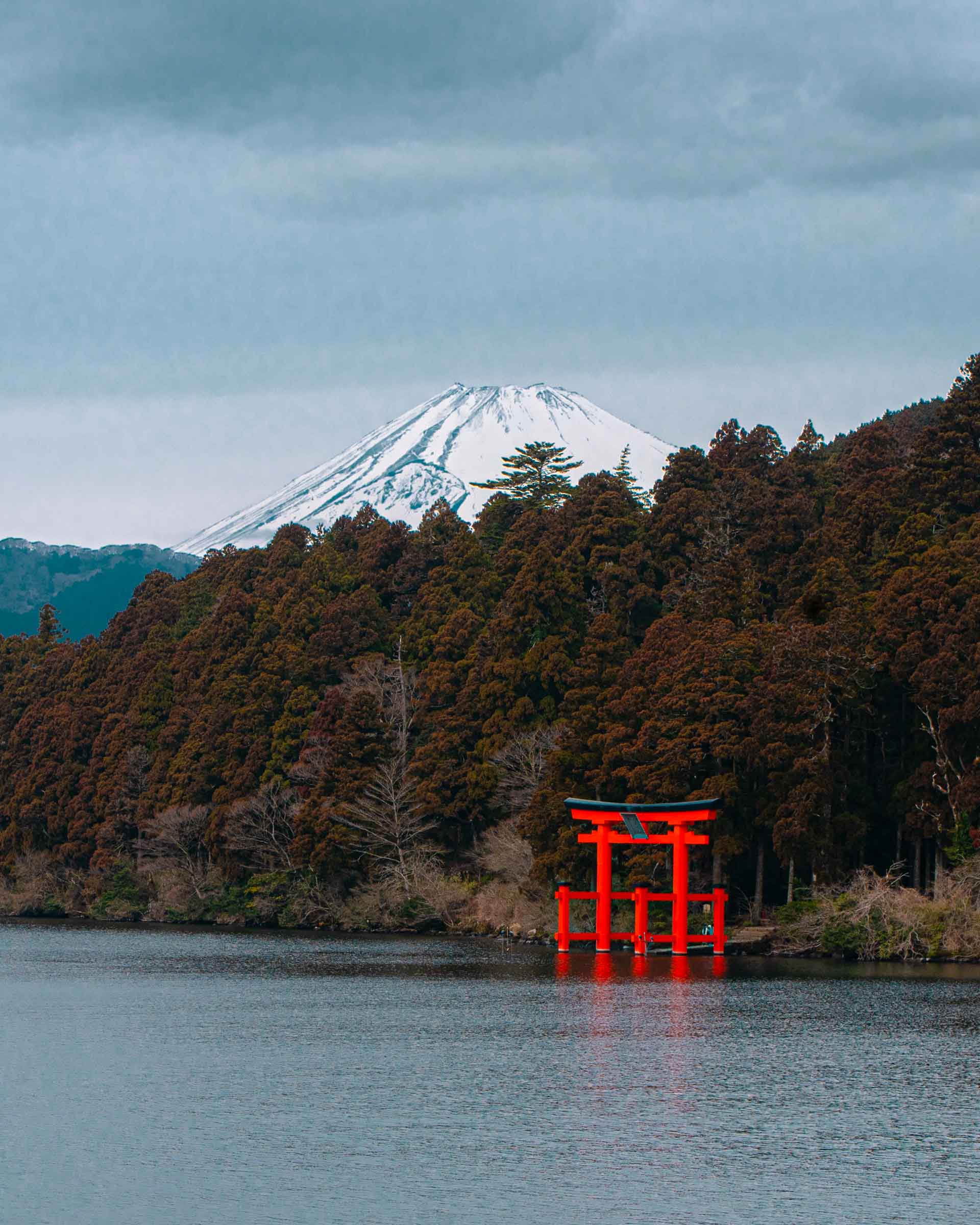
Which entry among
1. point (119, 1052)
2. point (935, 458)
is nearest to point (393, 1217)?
point (119, 1052)

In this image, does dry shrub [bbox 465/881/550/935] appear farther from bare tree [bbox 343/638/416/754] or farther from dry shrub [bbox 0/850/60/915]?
dry shrub [bbox 0/850/60/915]

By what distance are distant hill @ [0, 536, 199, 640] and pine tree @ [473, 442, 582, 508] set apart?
380ft

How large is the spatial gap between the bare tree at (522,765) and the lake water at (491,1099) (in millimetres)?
13922

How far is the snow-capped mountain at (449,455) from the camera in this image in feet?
434

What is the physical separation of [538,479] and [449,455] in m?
69.3

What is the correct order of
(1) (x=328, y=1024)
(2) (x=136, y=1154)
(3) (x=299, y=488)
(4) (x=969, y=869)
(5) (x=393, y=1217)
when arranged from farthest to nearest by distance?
(3) (x=299, y=488)
(4) (x=969, y=869)
(1) (x=328, y=1024)
(2) (x=136, y=1154)
(5) (x=393, y=1217)

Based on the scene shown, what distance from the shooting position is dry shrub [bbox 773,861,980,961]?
3456cm

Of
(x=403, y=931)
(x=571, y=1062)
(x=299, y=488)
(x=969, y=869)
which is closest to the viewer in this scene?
(x=571, y=1062)

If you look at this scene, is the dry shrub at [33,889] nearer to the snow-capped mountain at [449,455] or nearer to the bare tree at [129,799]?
the bare tree at [129,799]

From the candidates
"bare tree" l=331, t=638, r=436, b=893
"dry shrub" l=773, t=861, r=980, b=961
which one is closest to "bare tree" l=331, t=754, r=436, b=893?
"bare tree" l=331, t=638, r=436, b=893

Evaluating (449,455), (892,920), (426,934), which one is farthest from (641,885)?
(449,455)

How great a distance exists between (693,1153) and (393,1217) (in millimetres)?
3439

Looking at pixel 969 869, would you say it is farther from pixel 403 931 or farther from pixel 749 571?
pixel 403 931

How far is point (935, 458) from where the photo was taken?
160ft
